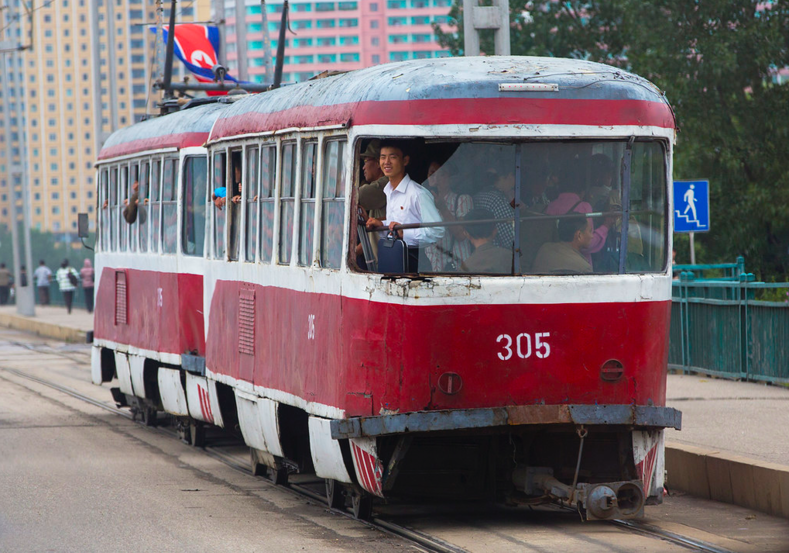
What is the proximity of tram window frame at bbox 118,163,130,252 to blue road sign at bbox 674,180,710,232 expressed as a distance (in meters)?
6.40

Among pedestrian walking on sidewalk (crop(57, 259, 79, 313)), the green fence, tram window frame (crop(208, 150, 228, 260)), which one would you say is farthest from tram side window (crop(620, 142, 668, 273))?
pedestrian walking on sidewalk (crop(57, 259, 79, 313))

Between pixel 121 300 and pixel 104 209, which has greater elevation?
pixel 104 209

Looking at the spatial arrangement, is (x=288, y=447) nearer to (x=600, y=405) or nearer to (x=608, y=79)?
(x=600, y=405)

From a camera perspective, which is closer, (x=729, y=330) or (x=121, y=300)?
(x=121, y=300)

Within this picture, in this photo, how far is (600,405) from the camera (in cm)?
809

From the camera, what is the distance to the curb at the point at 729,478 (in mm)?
9141

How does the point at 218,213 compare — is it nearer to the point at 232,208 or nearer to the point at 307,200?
the point at 232,208

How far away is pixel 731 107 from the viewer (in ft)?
101

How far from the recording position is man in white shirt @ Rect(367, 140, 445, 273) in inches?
323

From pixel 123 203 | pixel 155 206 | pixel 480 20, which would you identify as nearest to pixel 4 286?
pixel 123 203

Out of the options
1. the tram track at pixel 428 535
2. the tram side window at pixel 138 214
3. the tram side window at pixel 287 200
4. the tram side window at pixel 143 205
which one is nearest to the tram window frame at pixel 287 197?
the tram side window at pixel 287 200

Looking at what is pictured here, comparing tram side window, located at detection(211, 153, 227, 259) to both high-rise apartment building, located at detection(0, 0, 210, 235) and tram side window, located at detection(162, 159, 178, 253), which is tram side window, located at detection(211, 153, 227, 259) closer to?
tram side window, located at detection(162, 159, 178, 253)

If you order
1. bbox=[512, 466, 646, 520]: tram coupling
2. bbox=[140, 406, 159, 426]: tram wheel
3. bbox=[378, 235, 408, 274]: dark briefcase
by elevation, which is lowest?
bbox=[140, 406, 159, 426]: tram wheel

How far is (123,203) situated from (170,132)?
2.11 metres
